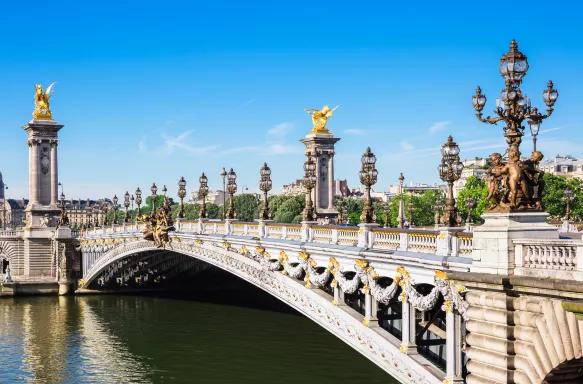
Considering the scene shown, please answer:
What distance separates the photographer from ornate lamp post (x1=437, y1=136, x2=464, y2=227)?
63.7ft

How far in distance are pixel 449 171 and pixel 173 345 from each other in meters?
25.6

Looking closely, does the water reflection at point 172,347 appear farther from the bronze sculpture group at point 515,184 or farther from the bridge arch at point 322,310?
the bronze sculpture group at point 515,184

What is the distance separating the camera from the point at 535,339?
15.7m

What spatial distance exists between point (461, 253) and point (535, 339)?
375 cm

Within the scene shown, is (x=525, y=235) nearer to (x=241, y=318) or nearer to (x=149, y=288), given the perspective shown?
(x=241, y=318)

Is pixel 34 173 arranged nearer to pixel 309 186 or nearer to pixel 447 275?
pixel 309 186

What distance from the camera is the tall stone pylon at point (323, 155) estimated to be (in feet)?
209

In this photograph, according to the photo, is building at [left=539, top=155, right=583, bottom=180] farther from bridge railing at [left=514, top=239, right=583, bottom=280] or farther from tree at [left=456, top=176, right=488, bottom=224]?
bridge railing at [left=514, top=239, right=583, bottom=280]

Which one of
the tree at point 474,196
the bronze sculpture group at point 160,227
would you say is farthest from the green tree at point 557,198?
the bronze sculpture group at point 160,227

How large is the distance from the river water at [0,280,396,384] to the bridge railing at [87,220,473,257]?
5644mm

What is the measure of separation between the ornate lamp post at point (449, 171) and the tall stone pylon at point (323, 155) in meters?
43.0

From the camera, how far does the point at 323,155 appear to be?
64188 millimetres

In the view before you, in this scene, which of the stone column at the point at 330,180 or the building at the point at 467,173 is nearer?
the stone column at the point at 330,180

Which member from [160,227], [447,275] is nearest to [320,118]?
[160,227]
